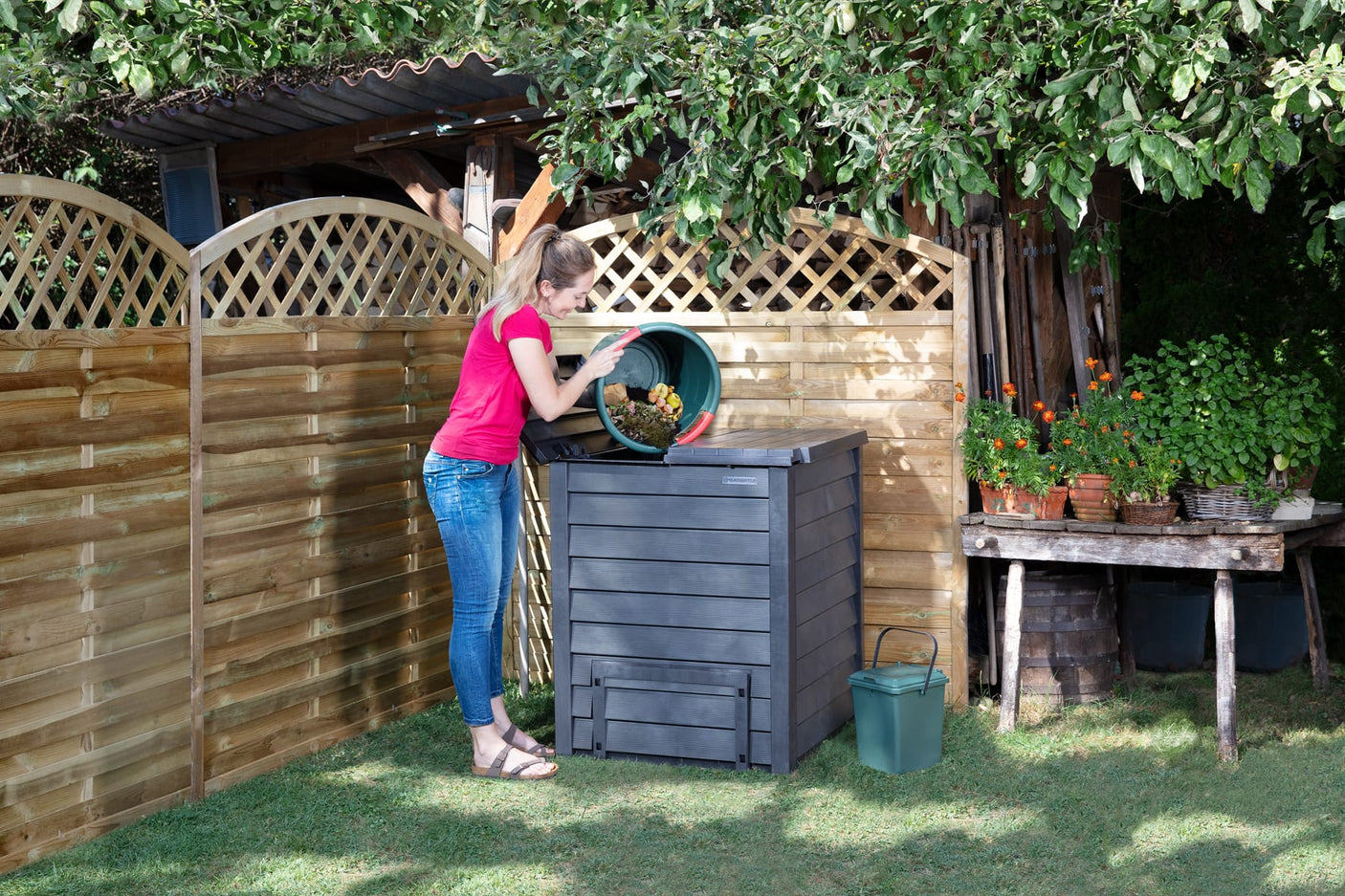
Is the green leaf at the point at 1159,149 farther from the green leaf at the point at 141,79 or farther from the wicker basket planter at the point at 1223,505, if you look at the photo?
the green leaf at the point at 141,79

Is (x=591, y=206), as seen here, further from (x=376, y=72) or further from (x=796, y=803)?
(x=796, y=803)

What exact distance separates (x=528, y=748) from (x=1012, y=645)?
66.7 inches

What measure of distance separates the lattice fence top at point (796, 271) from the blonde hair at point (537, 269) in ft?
2.46

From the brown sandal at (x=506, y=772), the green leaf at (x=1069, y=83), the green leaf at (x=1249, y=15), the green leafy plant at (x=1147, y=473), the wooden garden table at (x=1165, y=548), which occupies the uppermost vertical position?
the green leaf at (x=1249, y=15)

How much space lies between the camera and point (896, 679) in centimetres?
392

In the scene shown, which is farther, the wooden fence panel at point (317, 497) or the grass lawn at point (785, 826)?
the wooden fence panel at point (317, 497)

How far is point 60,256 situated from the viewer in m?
3.12

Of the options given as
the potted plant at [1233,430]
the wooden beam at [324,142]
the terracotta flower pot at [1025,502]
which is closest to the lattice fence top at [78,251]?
the wooden beam at [324,142]

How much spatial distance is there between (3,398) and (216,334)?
2.38ft

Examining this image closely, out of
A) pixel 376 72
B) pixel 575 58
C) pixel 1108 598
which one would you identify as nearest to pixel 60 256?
pixel 575 58

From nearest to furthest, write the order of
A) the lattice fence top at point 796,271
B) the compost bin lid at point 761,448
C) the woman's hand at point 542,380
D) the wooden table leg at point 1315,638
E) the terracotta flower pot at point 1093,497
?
1. the woman's hand at point 542,380
2. the compost bin lid at point 761,448
3. the terracotta flower pot at point 1093,497
4. the lattice fence top at point 796,271
5. the wooden table leg at point 1315,638

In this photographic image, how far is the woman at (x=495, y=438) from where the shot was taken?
3676 mm

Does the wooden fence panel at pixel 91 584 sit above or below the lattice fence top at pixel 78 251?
below

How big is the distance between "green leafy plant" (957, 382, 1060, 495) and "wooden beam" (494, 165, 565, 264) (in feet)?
5.87
